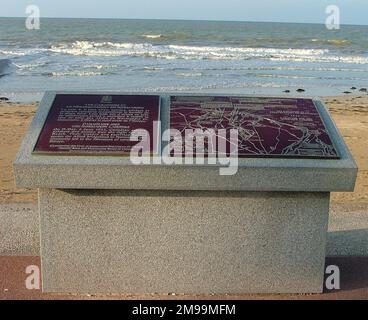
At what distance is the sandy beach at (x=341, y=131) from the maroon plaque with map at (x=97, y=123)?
3.22 m

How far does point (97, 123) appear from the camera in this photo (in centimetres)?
491

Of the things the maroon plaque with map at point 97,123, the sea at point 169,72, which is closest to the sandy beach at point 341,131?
the sea at point 169,72

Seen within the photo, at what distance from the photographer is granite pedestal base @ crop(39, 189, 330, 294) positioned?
15.5 feet

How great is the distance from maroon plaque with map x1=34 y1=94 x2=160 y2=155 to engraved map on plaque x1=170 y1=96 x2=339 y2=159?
23 cm

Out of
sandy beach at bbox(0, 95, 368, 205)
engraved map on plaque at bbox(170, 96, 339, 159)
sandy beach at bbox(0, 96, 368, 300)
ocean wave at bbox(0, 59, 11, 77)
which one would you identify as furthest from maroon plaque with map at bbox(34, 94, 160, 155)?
ocean wave at bbox(0, 59, 11, 77)

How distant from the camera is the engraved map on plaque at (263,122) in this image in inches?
187

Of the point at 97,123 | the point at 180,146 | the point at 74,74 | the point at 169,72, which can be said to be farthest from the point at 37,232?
the point at 169,72

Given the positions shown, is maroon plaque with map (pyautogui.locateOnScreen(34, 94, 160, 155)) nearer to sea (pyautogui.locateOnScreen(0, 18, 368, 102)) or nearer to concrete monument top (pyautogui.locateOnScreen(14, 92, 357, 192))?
concrete monument top (pyautogui.locateOnScreen(14, 92, 357, 192))

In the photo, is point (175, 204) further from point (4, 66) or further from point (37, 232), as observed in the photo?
point (4, 66)

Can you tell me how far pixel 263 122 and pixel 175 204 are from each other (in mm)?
992

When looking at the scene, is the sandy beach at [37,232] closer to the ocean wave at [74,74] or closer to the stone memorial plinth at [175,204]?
the stone memorial plinth at [175,204]

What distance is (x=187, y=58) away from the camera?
→ 110ft
